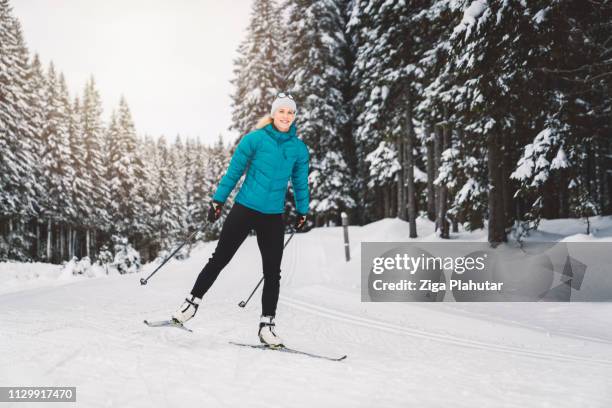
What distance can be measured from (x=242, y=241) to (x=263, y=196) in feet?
1.58

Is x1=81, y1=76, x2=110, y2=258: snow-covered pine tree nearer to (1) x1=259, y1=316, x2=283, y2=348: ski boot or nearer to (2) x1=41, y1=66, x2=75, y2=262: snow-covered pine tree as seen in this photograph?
(2) x1=41, y1=66, x2=75, y2=262: snow-covered pine tree

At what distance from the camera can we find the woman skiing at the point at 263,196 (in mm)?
4000

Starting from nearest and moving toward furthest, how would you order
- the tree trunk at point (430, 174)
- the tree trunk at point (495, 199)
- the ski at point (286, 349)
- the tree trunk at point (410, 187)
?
the ski at point (286, 349) → the tree trunk at point (495, 199) → the tree trunk at point (410, 187) → the tree trunk at point (430, 174)

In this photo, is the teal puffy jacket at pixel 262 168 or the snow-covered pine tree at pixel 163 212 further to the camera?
the snow-covered pine tree at pixel 163 212

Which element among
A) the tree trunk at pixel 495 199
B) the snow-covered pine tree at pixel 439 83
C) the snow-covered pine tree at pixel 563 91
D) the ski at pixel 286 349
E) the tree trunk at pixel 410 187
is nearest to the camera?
the ski at pixel 286 349

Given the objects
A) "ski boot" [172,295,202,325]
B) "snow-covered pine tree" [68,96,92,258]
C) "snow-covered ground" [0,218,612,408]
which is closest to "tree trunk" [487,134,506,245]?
"snow-covered ground" [0,218,612,408]

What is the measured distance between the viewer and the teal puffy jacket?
13.1ft

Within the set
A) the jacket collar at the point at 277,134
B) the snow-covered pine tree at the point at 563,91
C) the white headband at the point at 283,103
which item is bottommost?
the jacket collar at the point at 277,134

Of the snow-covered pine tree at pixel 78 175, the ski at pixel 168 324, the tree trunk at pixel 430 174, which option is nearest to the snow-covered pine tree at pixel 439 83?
the tree trunk at pixel 430 174

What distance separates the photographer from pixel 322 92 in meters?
24.4

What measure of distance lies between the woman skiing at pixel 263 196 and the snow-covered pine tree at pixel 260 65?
22.2 m

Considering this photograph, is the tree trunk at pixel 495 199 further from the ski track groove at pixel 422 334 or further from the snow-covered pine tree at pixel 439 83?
the ski track groove at pixel 422 334

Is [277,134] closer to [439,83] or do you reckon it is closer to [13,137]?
[439,83]

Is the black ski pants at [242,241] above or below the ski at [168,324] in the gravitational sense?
above
